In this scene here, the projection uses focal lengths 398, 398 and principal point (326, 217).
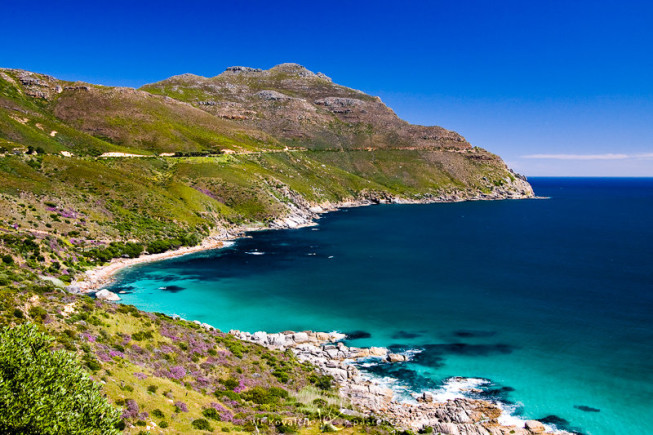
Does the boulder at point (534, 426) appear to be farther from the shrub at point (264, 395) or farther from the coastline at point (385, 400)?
the shrub at point (264, 395)

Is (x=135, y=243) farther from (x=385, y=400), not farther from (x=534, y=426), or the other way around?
(x=534, y=426)

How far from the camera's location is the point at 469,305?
245 feet

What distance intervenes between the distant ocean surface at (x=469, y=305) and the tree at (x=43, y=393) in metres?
32.4

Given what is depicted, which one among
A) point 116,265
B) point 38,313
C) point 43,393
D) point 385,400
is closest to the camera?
point 43,393

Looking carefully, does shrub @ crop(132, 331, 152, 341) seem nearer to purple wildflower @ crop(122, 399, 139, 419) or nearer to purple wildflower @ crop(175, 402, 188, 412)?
purple wildflower @ crop(175, 402, 188, 412)

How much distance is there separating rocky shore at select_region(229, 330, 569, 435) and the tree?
25.4 meters

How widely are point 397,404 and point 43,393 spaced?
31.7 meters

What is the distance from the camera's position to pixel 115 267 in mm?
87688

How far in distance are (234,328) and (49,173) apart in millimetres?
88255

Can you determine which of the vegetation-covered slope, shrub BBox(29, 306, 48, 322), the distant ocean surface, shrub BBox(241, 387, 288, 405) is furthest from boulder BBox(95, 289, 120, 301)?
shrub BBox(241, 387, 288, 405)

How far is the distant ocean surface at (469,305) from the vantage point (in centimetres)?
4575

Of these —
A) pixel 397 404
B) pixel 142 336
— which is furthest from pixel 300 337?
pixel 142 336

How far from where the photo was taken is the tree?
19.3 m

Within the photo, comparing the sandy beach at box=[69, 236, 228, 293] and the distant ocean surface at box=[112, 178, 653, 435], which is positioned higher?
the sandy beach at box=[69, 236, 228, 293]
